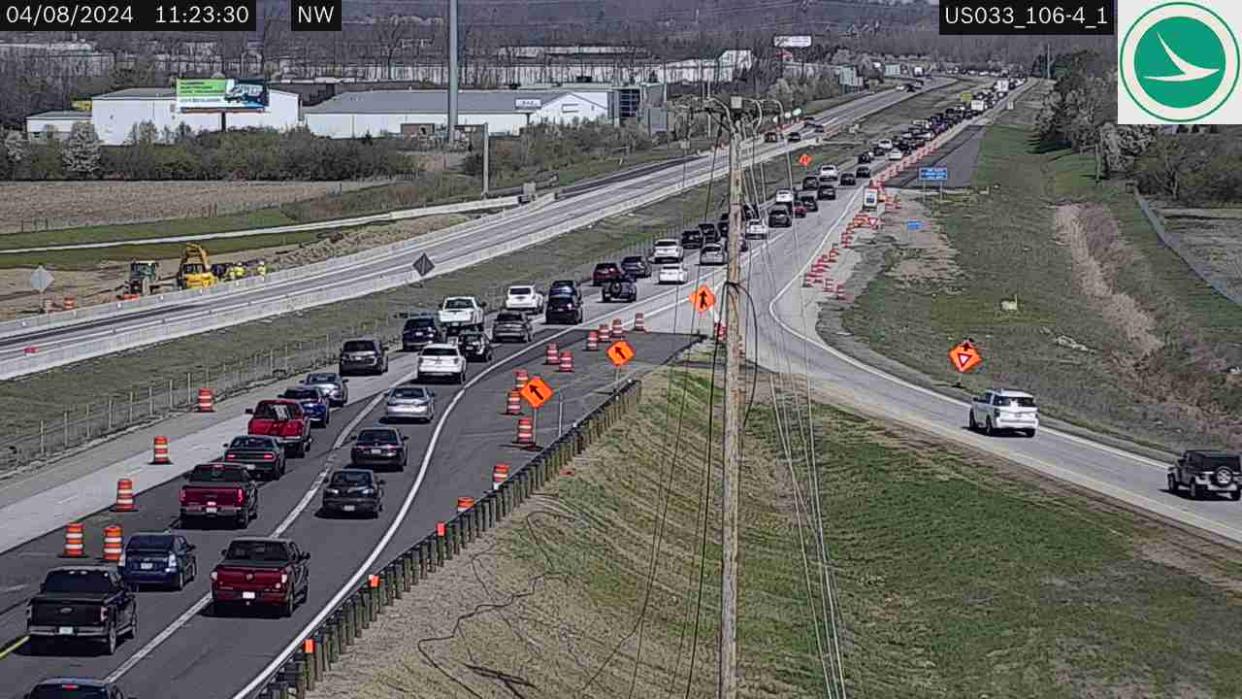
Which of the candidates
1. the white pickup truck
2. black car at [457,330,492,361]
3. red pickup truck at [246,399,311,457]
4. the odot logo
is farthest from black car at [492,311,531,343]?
the odot logo

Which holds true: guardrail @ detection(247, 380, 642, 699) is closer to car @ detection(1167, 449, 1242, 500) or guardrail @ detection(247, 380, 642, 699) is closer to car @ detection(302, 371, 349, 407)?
car @ detection(302, 371, 349, 407)

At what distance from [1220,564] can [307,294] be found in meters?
52.4

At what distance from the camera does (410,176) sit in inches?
6880

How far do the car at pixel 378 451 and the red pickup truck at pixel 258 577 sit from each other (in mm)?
14399

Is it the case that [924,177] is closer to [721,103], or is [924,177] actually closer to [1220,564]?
[1220,564]

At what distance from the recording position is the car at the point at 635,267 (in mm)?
100000

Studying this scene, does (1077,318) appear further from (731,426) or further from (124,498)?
(731,426)

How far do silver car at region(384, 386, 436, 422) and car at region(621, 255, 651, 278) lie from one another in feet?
139

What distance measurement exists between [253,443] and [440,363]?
60.1 ft

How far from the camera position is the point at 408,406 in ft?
184

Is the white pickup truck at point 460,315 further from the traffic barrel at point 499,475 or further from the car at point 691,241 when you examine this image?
the car at point 691,241

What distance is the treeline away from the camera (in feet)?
581

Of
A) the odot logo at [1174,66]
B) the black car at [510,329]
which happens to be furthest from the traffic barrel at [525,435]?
the odot logo at [1174,66]

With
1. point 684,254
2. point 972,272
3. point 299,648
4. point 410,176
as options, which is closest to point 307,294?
point 684,254
